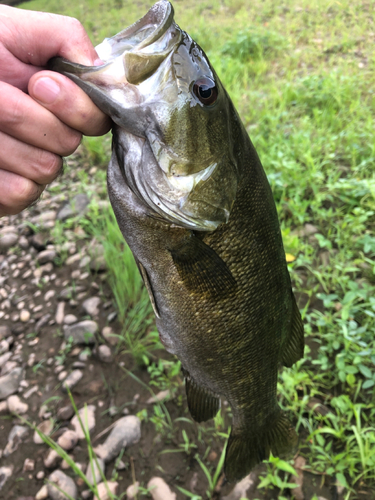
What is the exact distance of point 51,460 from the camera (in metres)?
2.04

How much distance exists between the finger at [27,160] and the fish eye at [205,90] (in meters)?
0.48

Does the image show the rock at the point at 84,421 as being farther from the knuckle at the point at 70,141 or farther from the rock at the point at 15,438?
the knuckle at the point at 70,141

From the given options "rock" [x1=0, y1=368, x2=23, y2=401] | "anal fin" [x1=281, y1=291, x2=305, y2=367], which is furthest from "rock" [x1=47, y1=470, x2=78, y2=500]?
"anal fin" [x1=281, y1=291, x2=305, y2=367]

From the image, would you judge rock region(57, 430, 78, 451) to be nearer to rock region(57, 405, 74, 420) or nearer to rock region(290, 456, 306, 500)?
rock region(57, 405, 74, 420)

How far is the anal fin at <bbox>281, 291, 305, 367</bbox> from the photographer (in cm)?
145

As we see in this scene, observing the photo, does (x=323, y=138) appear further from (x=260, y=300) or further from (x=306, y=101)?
(x=260, y=300)

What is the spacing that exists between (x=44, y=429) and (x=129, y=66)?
86.8 inches

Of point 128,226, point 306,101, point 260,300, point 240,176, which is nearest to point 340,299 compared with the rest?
point 260,300

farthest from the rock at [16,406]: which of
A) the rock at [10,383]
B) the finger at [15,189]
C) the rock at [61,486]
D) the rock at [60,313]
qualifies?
the finger at [15,189]


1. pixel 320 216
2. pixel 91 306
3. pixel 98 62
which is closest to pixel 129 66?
pixel 98 62

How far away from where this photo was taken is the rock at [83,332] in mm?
2545

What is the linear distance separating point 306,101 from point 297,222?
1.92 meters

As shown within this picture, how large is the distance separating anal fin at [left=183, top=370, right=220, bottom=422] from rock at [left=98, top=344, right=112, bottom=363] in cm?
112

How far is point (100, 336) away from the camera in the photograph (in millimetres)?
2584
